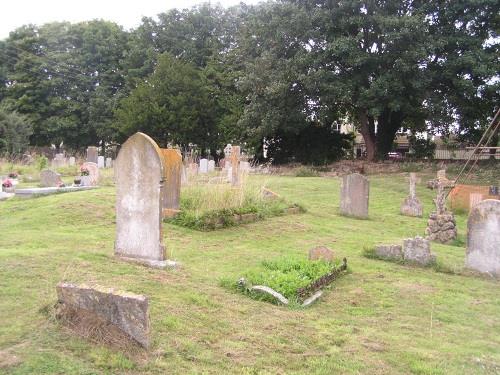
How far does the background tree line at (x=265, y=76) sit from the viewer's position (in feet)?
90.6

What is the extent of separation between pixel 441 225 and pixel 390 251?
3.61 metres

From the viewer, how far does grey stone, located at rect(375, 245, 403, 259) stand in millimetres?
9203

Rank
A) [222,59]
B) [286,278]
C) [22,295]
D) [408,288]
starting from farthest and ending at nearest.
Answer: [222,59] < [408,288] < [286,278] < [22,295]

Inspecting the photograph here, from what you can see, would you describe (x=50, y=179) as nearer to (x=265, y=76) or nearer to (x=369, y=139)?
(x=265, y=76)

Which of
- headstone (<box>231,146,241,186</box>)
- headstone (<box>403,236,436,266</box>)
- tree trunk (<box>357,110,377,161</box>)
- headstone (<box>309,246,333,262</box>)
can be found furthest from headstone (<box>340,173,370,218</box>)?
tree trunk (<box>357,110,377,161</box>)

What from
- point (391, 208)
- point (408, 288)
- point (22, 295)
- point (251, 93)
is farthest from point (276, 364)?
point (251, 93)

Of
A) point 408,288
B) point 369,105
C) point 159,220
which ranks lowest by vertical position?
point 408,288

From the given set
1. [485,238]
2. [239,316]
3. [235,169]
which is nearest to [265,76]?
[235,169]

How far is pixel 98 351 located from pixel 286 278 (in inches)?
117

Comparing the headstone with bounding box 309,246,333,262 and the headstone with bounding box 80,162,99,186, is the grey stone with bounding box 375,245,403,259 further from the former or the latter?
the headstone with bounding box 80,162,99,186

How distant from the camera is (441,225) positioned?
40.2 ft

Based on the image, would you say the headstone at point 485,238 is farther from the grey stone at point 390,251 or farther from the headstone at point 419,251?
the grey stone at point 390,251

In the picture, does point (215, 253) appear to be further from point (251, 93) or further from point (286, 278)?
point (251, 93)

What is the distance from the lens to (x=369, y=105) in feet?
92.0
